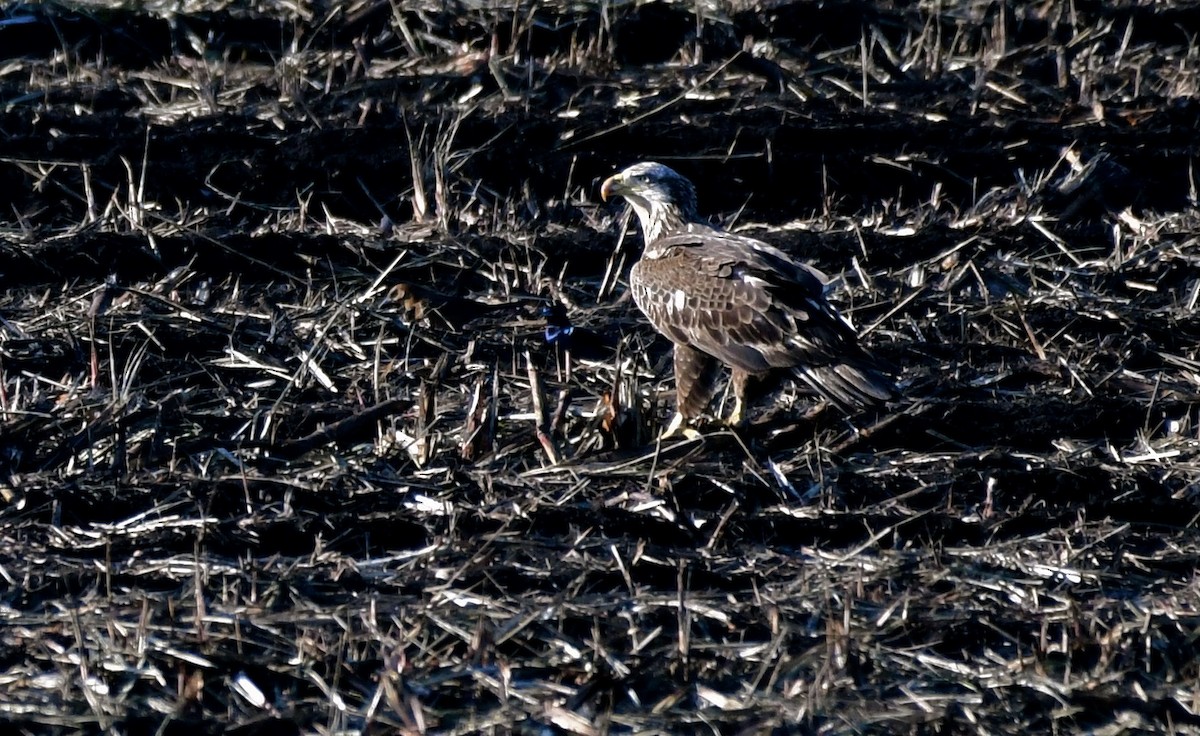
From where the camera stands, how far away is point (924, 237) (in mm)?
8820

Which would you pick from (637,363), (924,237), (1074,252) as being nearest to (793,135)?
(924,237)

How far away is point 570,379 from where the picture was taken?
754cm

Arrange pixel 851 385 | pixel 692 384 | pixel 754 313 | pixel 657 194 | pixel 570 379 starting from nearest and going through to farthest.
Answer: pixel 851 385, pixel 754 313, pixel 692 384, pixel 570 379, pixel 657 194

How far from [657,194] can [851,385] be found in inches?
67.3

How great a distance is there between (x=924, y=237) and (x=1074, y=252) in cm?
71

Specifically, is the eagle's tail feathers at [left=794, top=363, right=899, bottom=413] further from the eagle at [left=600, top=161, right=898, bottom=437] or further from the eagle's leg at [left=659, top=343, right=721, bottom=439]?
the eagle's leg at [left=659, top=343, right=721, bottom=439]

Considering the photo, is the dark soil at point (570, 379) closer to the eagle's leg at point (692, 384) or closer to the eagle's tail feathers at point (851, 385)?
the eagle's leg at point (692, 384)

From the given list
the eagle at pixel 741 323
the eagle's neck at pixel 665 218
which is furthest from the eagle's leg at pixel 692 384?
the eagle's neck at pixel 665 218

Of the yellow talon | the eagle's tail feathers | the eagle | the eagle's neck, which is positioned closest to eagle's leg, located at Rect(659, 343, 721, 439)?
the eagle

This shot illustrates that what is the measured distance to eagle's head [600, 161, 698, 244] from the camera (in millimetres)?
8156

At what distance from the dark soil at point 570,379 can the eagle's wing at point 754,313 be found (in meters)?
0.28

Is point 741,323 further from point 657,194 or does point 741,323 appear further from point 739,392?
point 657,194

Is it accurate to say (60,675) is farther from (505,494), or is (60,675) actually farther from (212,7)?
(212,7)

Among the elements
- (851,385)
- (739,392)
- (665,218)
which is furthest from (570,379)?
(851,385)
